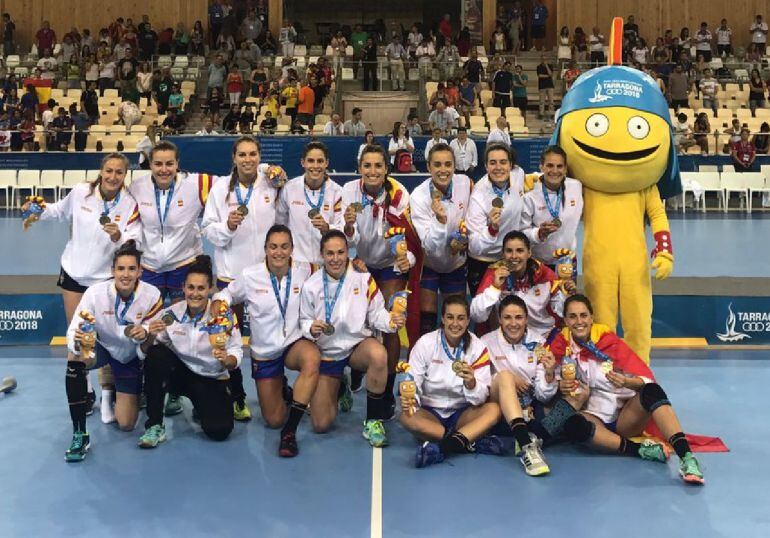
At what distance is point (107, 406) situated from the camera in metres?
5.71

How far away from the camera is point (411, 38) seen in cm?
2206

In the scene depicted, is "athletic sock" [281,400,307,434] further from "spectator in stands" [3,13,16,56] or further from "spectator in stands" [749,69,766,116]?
"spectator in stands" [3,13,16,56]

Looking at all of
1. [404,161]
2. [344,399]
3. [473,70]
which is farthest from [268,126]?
[344,399]

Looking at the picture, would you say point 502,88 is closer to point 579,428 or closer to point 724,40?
point 724,40

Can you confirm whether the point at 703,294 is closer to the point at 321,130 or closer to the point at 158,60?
the point at 321,130

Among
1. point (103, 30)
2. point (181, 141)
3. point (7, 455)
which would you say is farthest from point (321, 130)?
point (7, 455)

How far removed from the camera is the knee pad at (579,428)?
198 inches

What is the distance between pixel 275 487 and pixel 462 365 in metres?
1.22

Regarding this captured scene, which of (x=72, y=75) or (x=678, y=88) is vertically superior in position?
(x=72, y=75)

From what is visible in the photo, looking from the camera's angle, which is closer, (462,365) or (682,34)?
(462,365)

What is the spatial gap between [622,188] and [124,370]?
3324 millimetres

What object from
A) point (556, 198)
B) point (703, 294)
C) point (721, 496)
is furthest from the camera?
point (703, 294)

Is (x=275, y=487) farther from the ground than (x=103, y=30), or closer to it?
closer to it

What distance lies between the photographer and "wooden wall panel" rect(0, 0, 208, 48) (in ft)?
77.7
